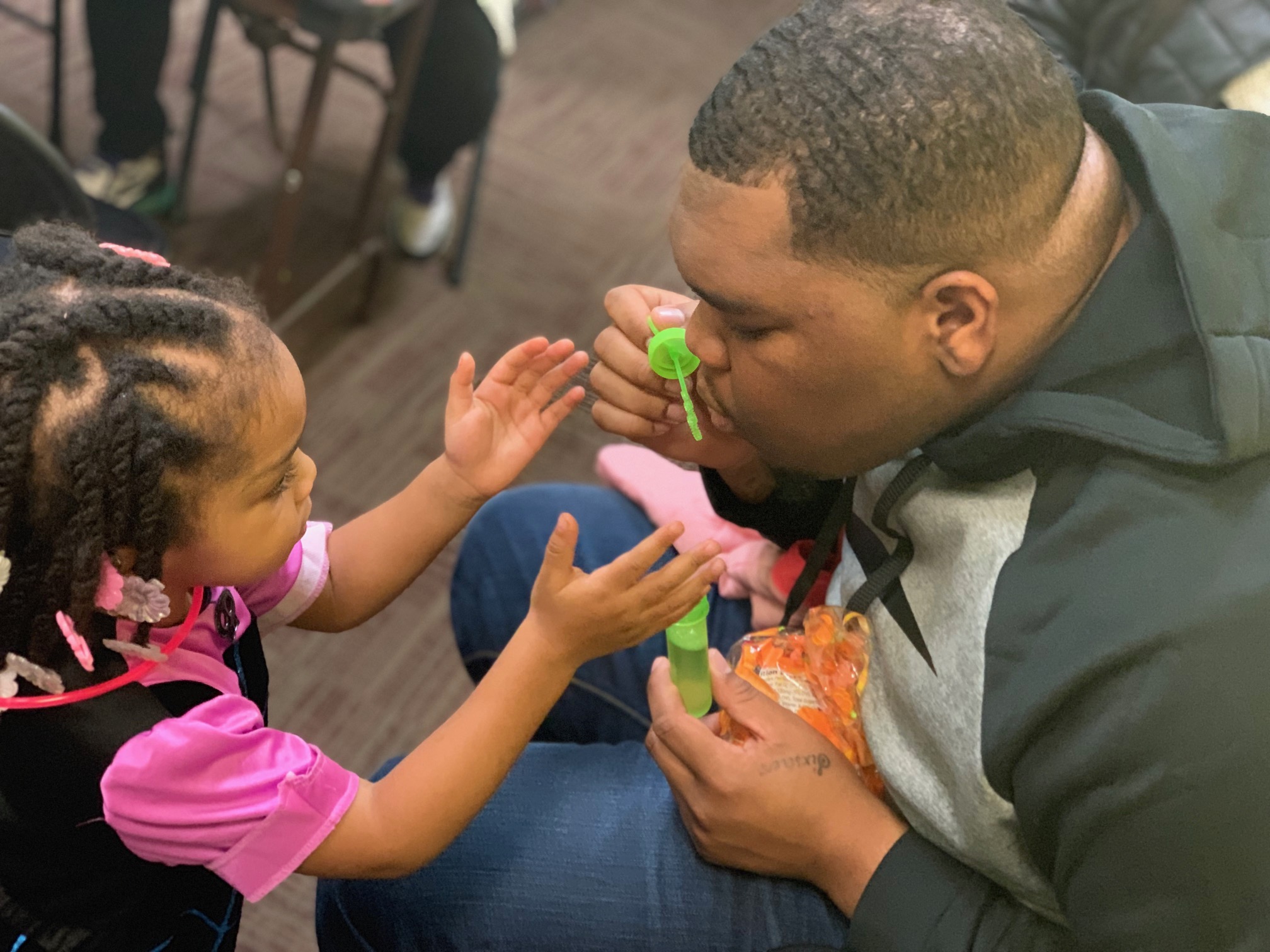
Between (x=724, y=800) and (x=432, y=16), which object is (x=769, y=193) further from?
(x=432, y=16)

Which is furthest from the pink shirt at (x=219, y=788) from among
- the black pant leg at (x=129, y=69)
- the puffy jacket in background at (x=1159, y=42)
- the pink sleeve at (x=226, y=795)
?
the black pant leg at (x=129, y=69)

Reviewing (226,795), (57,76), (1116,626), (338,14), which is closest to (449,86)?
(338,14)

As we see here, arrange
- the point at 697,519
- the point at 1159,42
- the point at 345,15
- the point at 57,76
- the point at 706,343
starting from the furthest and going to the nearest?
the point at 57,76 → the point at 345,15 → the point at 1159,42 → the point at 697,519 → the point at 706,343

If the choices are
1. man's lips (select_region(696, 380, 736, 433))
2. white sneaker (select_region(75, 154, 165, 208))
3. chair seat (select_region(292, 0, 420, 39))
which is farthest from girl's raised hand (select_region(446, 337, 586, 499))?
white sneaker (select_region(75, 154, 165, 208))

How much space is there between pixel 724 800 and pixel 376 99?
2482 mm

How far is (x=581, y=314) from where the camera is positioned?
7.86 feet

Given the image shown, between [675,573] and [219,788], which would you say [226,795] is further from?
[675,573]

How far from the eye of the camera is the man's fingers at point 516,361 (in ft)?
3.20

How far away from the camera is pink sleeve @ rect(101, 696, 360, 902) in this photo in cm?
70

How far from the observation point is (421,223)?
241 cm

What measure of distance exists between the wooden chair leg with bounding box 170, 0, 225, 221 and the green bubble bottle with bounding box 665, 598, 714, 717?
5.90 feet

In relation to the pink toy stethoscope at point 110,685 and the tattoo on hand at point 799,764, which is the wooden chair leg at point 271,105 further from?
the tattoo on hand at point 799,764

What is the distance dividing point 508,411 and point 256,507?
322 mm

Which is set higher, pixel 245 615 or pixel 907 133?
pixel 907 133
